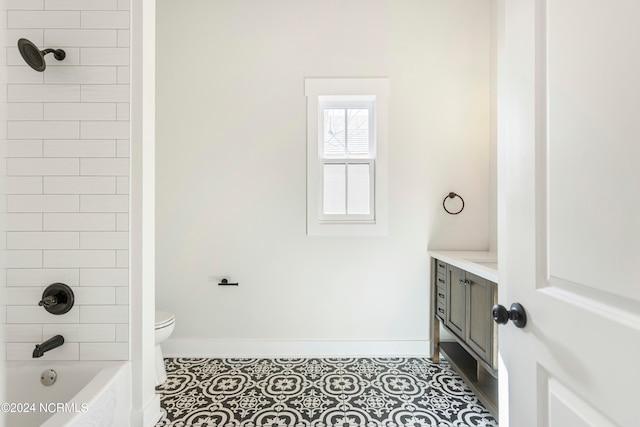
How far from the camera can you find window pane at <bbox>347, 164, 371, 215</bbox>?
2.45 meters

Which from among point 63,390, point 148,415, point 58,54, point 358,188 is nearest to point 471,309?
point 358,188

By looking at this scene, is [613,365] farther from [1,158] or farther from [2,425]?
[1,158]

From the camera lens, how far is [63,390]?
1306mm

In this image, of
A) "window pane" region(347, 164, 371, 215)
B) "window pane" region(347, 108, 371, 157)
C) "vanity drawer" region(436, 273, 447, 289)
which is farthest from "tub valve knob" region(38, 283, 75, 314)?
"vanity drawer" region(436, 273, 447, 289)

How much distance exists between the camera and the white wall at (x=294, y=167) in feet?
7.69

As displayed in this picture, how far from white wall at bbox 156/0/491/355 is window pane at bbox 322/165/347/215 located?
223mm

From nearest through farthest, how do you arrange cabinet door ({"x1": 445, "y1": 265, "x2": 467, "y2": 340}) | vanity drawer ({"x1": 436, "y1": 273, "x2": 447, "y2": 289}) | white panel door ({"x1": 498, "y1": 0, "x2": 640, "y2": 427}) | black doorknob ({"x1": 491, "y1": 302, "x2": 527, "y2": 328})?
1. white panel door ({"x1": 498, "y1": 0, "x2": 640, "y2": 427})
2. black doorknob ({"x1": 491, "y1": 302, "x2": 527, "y2": 328})
3. cabinet door ({"x1": 445, "y1": 265, "x2": 467, "y2": 340})
4. vanity drawer ({"x1": 436, "y1": 273, "x2": 447, "y2": 289})

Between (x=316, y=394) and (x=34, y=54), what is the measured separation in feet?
7.34

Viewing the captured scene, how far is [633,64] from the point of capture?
0.54m

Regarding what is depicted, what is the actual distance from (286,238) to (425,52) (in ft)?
6.12

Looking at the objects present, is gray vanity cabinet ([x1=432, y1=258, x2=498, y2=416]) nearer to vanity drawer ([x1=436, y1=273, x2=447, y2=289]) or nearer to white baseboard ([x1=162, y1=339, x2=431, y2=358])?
vanity drawer ([x1=436, y1=273, x2=447, y2=289])

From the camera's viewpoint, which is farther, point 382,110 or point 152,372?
point 382,110

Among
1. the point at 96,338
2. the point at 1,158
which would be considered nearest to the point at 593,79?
the point at 96,338

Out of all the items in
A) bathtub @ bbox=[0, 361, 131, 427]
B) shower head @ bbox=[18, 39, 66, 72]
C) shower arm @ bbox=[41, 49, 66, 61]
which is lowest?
bathtub @ bbox=[0, 361, 131, 427]
